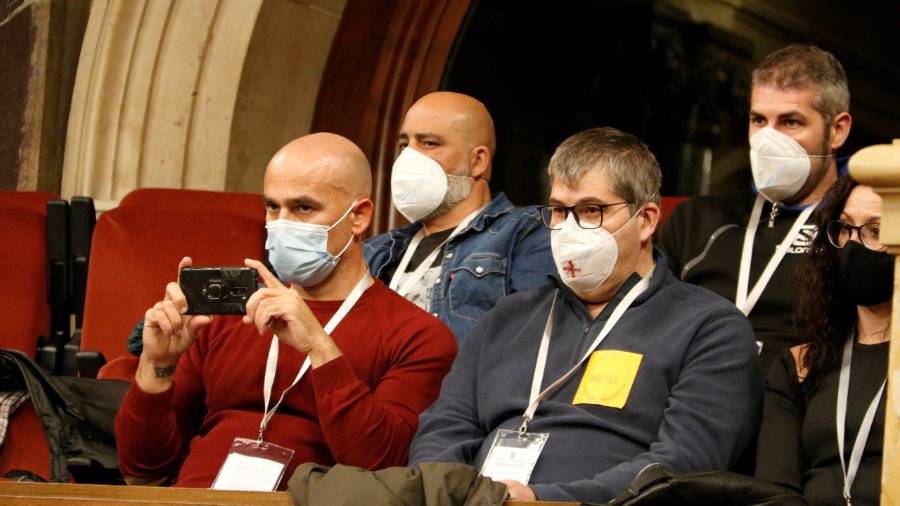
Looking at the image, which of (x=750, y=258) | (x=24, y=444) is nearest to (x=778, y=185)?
(x=750, y=258)

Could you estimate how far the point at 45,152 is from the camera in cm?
502

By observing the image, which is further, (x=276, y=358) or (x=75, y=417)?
(x=75, y=417)

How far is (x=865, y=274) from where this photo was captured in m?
2.67

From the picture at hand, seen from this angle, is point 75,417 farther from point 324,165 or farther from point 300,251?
point 324,165

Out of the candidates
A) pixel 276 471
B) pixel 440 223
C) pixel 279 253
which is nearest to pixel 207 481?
pixel 276 471

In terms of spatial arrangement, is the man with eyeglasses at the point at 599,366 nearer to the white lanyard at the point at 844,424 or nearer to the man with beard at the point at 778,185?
the white lanyard at the point at 844,424

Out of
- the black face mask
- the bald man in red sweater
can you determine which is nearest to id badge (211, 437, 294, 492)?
the bald man in red sweater

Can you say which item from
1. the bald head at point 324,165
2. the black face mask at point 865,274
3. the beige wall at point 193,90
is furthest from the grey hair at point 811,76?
the beige wall at point 193,90

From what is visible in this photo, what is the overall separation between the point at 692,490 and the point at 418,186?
1.64 meters

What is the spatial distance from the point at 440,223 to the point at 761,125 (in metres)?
0.86

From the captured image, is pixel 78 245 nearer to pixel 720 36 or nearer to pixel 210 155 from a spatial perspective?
pixel 210 155

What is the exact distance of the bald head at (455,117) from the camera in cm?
380

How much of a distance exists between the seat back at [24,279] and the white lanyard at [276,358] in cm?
123

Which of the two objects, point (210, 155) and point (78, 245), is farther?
point (210, 155)
